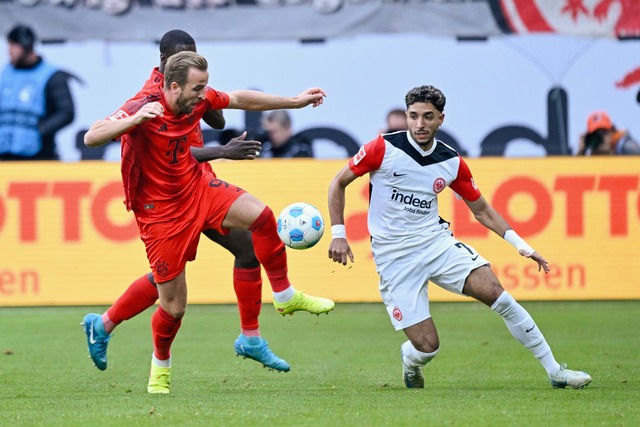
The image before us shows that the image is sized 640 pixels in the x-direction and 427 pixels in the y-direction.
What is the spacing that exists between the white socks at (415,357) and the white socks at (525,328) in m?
0.53

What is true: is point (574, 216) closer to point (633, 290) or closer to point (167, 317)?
point (633, 290)

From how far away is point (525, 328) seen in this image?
8648 mm

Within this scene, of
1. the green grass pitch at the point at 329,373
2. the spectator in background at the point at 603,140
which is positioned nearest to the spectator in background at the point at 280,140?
the green grass pitch at the point at 329,373

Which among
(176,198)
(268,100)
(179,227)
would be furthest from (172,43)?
(179,227)

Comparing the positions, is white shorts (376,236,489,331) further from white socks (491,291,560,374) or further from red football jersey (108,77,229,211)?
red football jersey (108,77,229,211)

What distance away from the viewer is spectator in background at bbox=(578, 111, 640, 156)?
1569 centimetres

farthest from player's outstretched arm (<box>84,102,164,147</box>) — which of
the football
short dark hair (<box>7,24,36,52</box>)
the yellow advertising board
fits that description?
short dark hair (<box>7,24,36,52</box>)

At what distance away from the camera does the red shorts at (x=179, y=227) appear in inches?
337

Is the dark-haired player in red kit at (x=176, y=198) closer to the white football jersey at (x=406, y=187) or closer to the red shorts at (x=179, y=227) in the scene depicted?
the red shorts at (x=179, y=227)

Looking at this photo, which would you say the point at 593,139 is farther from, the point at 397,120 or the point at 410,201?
the point at 410,201

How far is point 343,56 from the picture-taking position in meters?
18.2

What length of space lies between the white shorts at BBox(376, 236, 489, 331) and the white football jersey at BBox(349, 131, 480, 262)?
56 mm

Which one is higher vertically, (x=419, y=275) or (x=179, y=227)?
(x=179, y=227)

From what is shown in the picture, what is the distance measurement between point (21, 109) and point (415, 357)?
32.0 feet
